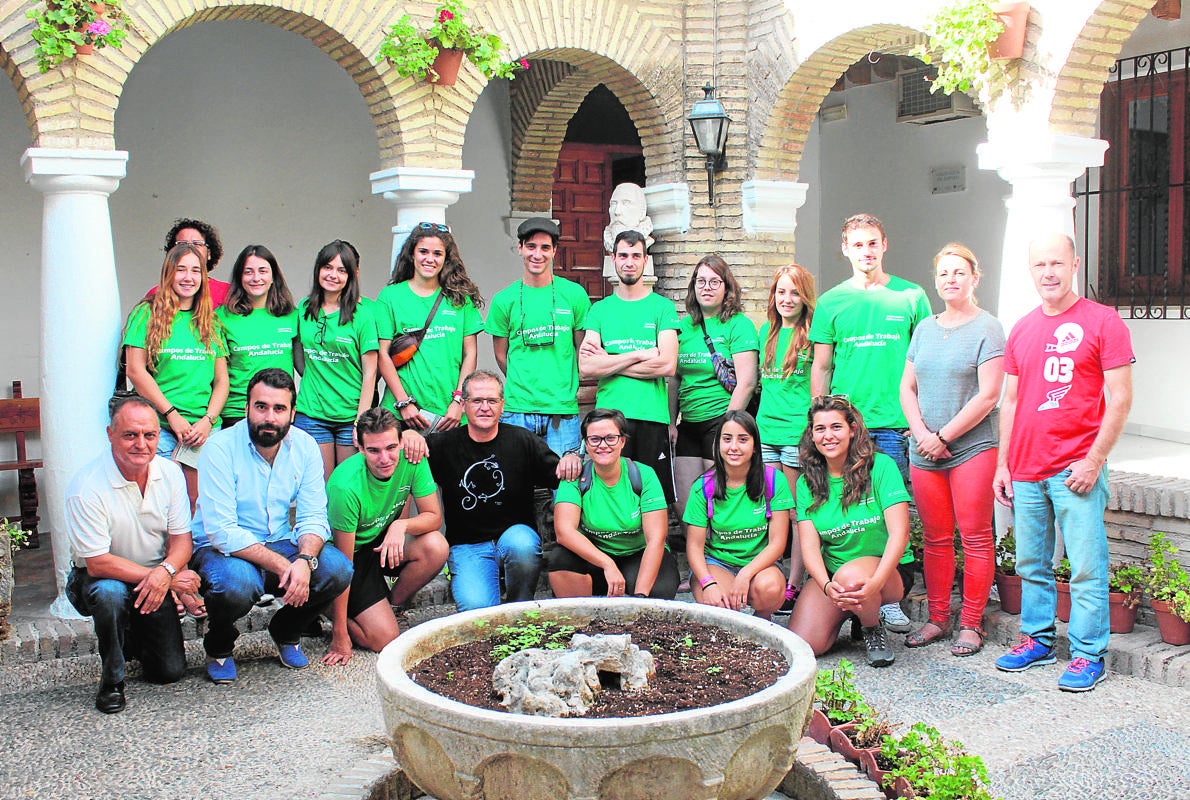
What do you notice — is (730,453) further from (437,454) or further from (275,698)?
(275,698)

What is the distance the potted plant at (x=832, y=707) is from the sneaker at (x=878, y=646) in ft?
3.92

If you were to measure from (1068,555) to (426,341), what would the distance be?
3.18 metres

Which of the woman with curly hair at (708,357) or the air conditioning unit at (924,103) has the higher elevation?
the air conditioning unit at (924,103)

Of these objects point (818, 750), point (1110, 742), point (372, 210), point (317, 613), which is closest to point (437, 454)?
point (317, 613)

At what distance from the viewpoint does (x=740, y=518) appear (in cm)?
546

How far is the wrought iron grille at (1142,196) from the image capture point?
8.58 metres

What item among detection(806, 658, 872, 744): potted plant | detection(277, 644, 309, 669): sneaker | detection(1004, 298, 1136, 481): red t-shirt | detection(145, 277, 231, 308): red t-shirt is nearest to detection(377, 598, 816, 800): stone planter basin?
detection(806, 658, 872, 744): potted plant

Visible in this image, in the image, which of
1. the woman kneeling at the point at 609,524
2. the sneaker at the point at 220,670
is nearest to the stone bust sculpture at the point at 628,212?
the woman kneeling at the point at 609,524

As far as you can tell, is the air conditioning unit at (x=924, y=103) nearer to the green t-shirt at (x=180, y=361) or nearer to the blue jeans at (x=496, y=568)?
the blue jeans at (x=496, y=568)

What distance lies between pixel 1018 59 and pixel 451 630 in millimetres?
4651

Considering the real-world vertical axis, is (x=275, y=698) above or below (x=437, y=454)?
below

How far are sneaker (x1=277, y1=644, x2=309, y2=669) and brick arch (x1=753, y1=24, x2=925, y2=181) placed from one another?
16.0 feet

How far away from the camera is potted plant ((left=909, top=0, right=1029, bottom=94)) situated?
6.28 meters

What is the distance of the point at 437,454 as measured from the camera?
5750 mm
